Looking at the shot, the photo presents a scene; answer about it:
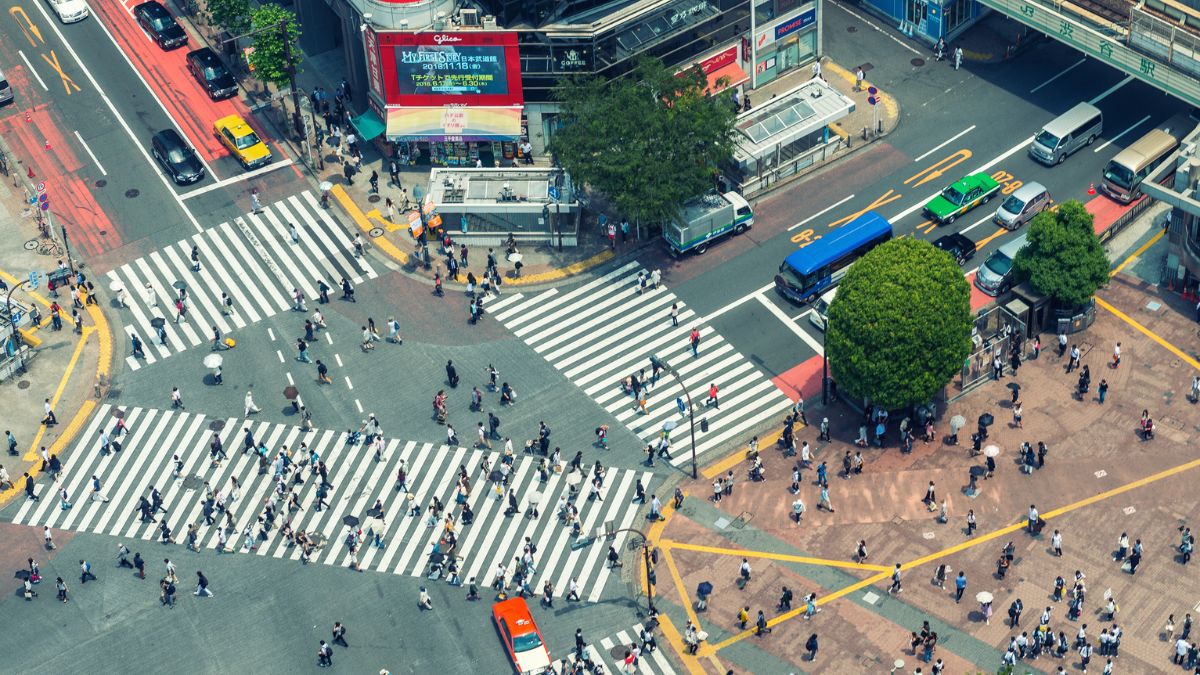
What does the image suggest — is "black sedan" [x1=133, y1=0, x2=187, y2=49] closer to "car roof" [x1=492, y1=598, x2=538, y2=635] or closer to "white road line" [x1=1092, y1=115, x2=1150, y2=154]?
"car roof" [x1=492, y1=598, x2=538, y2=635]

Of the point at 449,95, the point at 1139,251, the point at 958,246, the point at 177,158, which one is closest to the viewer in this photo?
the point at 958,246

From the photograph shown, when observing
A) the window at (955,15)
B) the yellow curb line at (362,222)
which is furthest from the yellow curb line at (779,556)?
the window at (955,15)

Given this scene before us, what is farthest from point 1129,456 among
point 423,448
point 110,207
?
point 110,207

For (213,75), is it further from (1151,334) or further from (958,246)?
(1151,334)

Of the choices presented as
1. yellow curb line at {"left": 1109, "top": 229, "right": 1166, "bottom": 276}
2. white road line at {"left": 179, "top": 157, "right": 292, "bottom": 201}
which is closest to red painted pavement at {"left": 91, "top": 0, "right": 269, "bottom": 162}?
white road line at {"left": 179, "top": 157, "right": 292, "bottom": 201}

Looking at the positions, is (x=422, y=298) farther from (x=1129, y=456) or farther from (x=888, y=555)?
(x=1129, y=456)

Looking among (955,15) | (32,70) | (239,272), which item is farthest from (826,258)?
(32,70)

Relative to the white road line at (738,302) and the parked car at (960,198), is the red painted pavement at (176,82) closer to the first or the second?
the white road line at (738,302)
